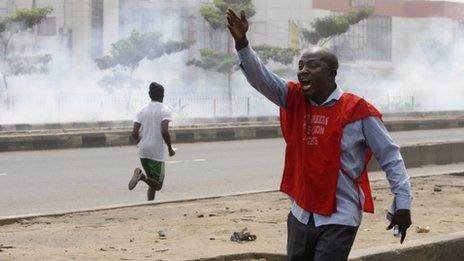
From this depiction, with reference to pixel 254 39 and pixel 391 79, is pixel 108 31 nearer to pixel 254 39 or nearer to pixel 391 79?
pixel 254 39

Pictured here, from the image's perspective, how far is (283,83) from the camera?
5.62 meters

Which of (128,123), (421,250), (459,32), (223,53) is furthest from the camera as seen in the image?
(459,32)

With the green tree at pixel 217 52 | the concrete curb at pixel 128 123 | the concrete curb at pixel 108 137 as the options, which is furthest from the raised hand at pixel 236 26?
the green tree at pixel 217 52

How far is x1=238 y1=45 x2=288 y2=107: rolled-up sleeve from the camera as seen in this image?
17.7 ft

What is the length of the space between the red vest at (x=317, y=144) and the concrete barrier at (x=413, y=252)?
212 centimetres

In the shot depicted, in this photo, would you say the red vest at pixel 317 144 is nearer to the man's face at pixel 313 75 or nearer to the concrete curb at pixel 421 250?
the man's face at pixel 313 75

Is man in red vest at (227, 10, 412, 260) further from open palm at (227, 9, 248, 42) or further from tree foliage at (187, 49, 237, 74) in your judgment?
tree foliage at (187, 49, 237, 74)

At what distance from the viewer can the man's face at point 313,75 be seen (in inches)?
217

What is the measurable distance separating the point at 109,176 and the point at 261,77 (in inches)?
484

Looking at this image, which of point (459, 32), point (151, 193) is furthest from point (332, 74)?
point (459, 32)

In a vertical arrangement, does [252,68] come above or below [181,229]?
above

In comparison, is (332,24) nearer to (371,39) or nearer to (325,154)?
(371,39)

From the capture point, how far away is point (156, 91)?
12.7m

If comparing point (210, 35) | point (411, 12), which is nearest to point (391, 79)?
point (411, 12)
